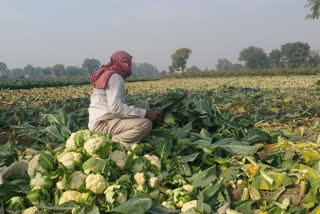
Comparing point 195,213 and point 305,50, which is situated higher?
point 305,50

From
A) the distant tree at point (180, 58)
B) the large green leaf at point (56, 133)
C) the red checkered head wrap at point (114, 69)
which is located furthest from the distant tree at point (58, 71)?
the red checkered head wrap at point (114, 69)

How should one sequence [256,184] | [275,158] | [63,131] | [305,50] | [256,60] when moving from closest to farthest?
[256,184] < [275,158] < [63,131] < [305,50] < [256,60]


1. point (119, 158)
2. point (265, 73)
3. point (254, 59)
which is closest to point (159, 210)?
point (119, 158)

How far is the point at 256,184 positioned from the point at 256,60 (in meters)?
94.1

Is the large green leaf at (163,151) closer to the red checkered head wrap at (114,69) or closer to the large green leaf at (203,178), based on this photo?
the large green leaf at (203,178)

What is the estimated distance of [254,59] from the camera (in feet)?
297

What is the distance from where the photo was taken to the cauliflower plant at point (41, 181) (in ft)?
8.06

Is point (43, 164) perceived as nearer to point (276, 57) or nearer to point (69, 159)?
point (69, 159)

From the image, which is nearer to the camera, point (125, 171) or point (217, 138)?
point (125, 171)

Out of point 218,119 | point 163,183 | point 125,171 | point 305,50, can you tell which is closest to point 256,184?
point 163,183

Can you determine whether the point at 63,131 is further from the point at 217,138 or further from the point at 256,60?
the point at 256,60

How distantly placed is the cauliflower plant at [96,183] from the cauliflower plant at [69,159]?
250mm

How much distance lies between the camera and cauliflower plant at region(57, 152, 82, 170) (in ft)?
8.39

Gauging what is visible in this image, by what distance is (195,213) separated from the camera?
2254mm
